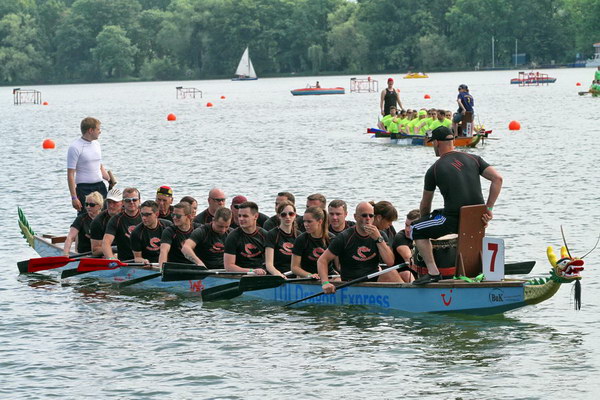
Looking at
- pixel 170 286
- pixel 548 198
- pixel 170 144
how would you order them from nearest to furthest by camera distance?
1. pixel 170 286
2. pixel 548 198
3. pixel 170 144

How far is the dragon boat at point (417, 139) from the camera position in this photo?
35.5m

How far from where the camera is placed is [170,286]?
55.1ft

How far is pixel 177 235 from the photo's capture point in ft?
52.5

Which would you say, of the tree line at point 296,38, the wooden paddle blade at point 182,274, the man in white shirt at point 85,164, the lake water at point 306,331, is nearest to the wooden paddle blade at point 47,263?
the lake water at point 306,331

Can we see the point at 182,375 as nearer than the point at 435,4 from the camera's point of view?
Yes

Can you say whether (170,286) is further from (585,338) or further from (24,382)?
(585,338)

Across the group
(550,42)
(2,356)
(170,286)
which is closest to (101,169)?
(170,286)

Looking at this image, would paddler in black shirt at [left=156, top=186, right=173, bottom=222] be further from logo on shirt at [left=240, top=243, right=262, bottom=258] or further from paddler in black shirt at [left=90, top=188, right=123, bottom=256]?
logo on shirt at [left=240, top=243, right=262, bottom=258]

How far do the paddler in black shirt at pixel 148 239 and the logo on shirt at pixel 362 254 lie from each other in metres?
→ 3.56

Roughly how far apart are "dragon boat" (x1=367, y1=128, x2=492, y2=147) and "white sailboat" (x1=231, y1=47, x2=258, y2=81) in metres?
101

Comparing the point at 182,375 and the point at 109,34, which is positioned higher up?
the point at 109,34

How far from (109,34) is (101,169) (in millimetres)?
144438

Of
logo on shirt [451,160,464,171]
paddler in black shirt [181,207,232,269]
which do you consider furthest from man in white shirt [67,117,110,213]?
logo on shirt [451,160,464,171]

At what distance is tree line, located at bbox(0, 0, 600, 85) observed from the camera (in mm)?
152625
